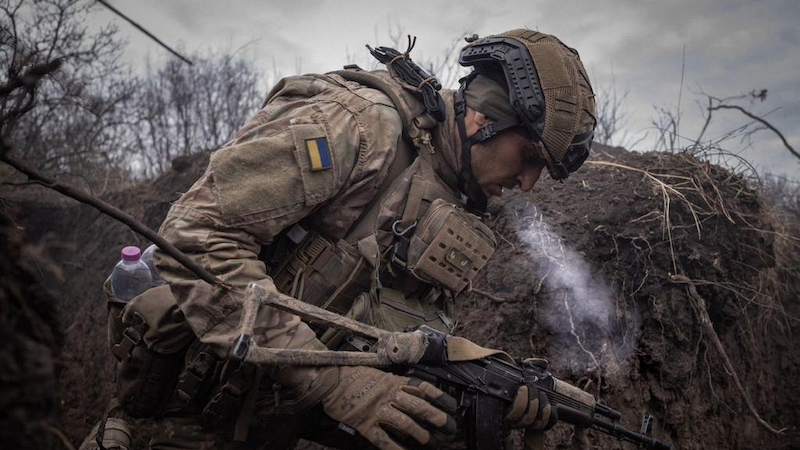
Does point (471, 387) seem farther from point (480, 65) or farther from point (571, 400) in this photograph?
point (480, 65)

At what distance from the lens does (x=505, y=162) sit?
103 inches

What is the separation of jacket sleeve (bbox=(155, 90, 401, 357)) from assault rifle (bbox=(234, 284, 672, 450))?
0.35ft

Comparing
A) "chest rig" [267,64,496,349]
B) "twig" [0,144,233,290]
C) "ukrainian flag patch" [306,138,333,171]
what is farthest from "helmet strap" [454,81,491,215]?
"twig" [0,144,233,290]

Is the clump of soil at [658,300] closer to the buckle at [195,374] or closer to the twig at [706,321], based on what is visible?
the twig at [706,321]

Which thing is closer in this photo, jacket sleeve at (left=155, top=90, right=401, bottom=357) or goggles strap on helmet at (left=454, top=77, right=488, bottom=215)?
jacket sleeve at (left=155, top=90, right=401, bottom=357)

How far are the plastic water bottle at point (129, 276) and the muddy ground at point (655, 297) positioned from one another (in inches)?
40.8

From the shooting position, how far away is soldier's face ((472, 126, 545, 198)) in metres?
2.57

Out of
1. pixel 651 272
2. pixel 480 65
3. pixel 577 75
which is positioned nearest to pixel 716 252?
pixel 651 272

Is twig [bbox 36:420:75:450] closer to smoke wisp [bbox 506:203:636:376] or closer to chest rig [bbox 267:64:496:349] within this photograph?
chest rig [bbox 267:64:496:349]

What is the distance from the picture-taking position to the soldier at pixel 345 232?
1890 millimetres

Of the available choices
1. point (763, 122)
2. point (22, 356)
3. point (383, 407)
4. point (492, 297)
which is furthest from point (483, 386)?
point (763, 122)

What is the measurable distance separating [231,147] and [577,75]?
167 centimetres

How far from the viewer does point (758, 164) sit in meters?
4.15

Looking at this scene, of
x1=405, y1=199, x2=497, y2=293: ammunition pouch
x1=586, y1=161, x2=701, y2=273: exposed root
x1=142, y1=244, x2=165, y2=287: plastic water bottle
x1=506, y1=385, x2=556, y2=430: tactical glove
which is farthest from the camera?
x1=586, y1=161, x2=701, y2=273: exposed root
